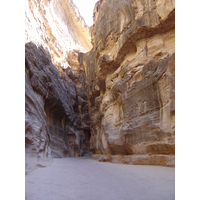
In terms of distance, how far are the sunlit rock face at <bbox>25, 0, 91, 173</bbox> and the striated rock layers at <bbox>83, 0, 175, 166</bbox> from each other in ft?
12.8

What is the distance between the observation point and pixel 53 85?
1503cm

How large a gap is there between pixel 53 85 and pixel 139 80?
27.2 feet

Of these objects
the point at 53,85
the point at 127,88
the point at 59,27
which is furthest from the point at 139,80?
the point at 59,27

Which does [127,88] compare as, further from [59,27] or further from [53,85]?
[59,27]

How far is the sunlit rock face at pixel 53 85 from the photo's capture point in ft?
29.0

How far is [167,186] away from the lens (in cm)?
375

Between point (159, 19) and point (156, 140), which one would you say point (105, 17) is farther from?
point (156, 140)

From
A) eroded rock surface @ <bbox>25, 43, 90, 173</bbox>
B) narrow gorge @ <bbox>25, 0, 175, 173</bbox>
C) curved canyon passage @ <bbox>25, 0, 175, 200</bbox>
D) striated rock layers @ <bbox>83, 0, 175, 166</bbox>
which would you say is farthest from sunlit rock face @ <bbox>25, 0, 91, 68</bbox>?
striated rock layers @ <bbox>83, 0, 175, 166</bbox>

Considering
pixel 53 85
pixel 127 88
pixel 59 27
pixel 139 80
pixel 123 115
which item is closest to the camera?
pixel 139 80

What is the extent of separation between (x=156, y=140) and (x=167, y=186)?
371cm

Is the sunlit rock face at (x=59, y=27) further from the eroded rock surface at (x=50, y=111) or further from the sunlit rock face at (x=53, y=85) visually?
the eroded rock surface at (x=50, y=111)

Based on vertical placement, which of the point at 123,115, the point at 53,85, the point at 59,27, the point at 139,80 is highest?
the point at 59,27

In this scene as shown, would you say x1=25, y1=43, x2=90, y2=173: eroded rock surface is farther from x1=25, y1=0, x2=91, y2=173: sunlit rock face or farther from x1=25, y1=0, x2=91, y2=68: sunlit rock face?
x1=25, y1=0, x2=91, y2=68: sunlit rock face
